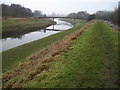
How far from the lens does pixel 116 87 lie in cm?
714

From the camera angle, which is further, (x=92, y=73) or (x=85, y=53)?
(x=85, y=53)

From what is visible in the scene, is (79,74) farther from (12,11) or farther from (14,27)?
(12,11)

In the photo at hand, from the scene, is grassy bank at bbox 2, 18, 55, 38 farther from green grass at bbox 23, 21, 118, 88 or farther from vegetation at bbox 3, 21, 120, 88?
green grass at bbox 23, 21, 118, 88

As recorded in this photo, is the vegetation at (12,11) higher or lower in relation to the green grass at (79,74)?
higher

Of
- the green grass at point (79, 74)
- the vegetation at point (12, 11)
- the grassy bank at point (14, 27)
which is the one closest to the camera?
the green grass at point (79, 74)

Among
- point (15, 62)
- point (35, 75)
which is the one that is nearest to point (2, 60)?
point (15, 62)

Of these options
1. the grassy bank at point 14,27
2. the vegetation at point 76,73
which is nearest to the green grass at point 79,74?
the vegetation at point 76,73

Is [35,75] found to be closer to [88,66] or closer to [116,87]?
[88,66]

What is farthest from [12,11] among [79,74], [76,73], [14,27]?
[79,74]

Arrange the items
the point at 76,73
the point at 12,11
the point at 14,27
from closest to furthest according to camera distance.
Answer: the point at 76,73, the point at 14,27, the point at 12,11

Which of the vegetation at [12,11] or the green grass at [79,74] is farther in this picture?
the vegetation at [12,11]

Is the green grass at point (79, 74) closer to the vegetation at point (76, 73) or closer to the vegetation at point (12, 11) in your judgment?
the vegetation at point (76, 73)

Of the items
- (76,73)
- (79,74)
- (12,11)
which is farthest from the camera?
(12,11)

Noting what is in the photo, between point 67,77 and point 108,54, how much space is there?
5.88 m
